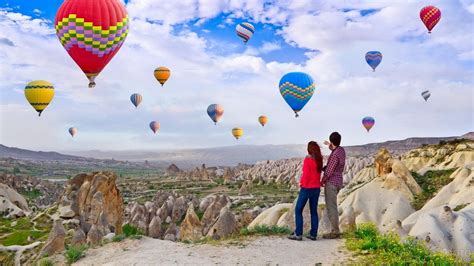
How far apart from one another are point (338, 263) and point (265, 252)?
1793mm

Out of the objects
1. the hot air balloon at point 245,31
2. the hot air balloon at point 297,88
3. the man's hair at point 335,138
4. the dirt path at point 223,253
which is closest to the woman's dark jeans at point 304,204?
the dirt path at point 223,253

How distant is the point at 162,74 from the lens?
2483 inches

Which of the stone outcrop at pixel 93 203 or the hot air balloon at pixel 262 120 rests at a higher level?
the hot air balloon at pixel 262 120

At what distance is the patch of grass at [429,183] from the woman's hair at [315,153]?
32.3 meters

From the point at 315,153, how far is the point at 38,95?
42.2 m

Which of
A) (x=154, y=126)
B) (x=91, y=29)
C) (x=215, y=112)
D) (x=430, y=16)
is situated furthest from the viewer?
(x=154, y=126)

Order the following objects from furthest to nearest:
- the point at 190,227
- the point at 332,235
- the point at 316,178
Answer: the point at 190,227
the point at 332,235
the point at 316,178

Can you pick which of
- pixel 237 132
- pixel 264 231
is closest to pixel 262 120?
pixel 237 132

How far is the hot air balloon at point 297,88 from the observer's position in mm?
44719

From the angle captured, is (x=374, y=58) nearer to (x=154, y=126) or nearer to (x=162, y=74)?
(x=162, y=74)

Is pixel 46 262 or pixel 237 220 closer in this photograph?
pixel 46 262

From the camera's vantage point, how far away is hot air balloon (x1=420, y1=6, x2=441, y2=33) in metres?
56.1

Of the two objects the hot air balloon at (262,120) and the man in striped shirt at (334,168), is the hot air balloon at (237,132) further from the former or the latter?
the man in striped shirt at (334,168)

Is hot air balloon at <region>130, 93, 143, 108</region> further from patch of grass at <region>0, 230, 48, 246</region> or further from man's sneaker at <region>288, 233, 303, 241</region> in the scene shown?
man's sneaker at <region>288, 233, 303, 241</region>
